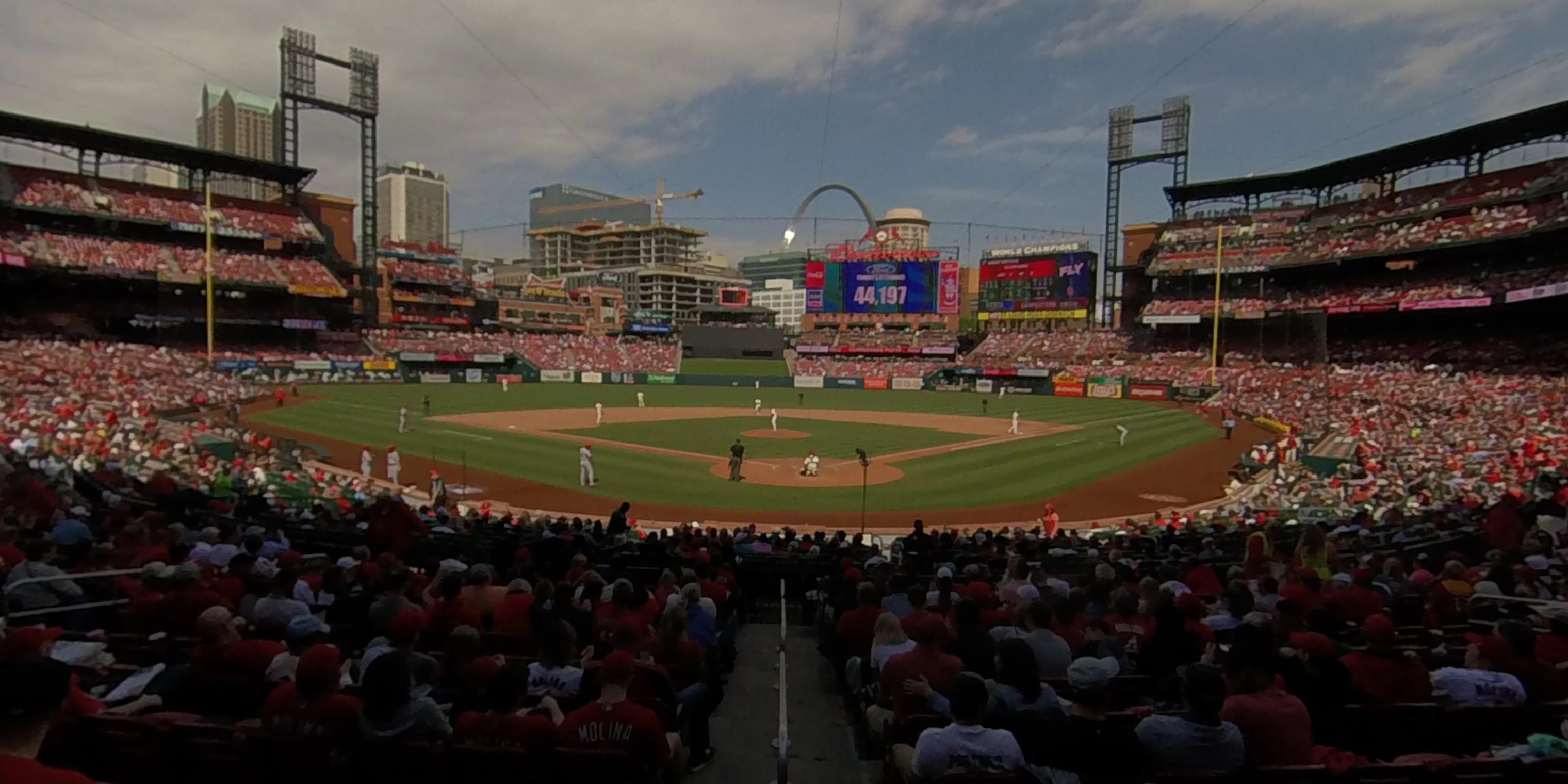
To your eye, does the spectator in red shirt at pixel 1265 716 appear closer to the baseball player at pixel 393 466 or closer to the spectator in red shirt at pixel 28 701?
the spectator in red shirt at pixel 28 701

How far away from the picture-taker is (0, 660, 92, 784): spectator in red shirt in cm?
353

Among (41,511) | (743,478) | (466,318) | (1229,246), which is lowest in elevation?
(743,478)

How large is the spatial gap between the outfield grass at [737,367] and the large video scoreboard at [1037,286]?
78.8 ft

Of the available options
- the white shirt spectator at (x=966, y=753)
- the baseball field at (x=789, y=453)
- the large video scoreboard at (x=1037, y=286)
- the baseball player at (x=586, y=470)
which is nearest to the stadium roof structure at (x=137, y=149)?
the baseball field at (x=789, y=453)

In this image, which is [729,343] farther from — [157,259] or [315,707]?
[315,707]

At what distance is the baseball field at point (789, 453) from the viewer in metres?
23.8

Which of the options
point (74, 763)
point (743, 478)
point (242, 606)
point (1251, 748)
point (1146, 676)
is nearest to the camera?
point (74, 763)

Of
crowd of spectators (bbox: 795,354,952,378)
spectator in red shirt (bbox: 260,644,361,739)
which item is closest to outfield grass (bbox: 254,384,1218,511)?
spectator in red shirt (bbox: 260,644,361,739)

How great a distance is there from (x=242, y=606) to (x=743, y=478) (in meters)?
21.1

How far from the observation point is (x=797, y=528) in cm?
2088

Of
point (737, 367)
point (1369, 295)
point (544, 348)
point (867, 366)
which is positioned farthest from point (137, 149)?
point (1369, 295)

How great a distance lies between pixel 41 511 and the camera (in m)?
10.9

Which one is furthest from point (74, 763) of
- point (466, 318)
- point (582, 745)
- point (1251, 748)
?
point (466, 318)

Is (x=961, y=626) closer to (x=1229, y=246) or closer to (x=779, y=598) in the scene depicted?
(x=779, y=598)
